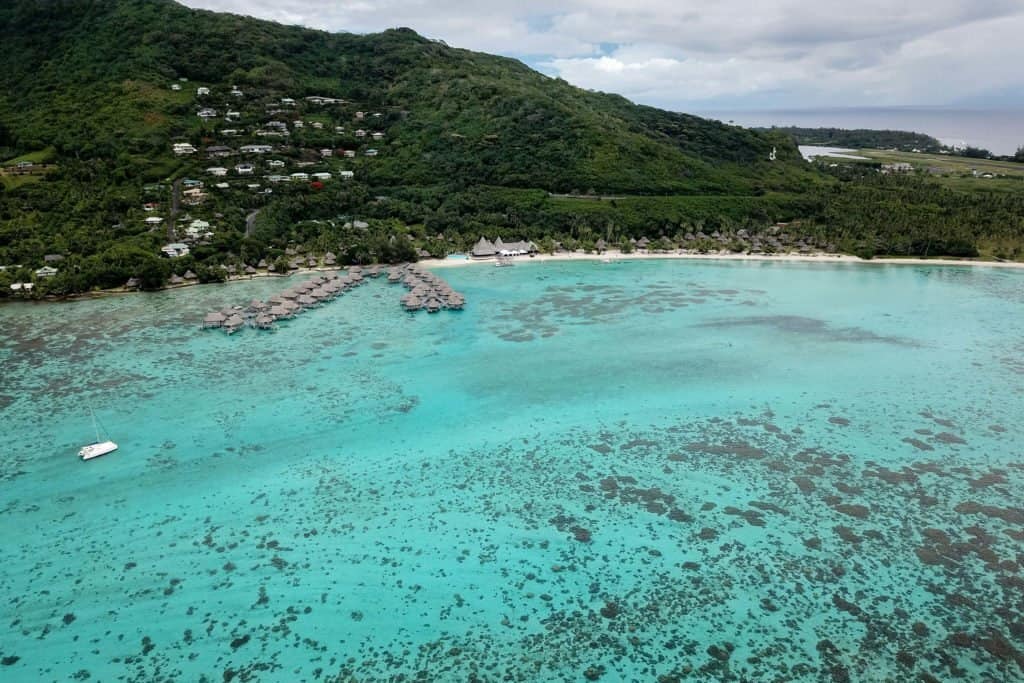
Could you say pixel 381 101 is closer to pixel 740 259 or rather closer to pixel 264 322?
pixel 740 259

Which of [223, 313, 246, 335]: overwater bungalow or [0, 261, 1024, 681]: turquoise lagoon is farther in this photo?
[223, 313, 246, 335]: overwater bungalow

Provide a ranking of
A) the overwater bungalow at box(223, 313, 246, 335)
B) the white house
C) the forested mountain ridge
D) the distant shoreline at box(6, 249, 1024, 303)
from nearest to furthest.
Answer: the overwater bungalow at box(223, 313, 246, 335)
the white house
the distant shoreline at box(6, 249, 1024, 303)
the forested mountain ridge

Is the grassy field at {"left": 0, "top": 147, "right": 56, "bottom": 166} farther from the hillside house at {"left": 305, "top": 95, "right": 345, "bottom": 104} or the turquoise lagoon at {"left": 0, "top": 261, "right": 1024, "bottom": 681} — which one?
the turquoise lagoon at {"left": 0, "top": 261, "right": 1024, "bottom": 681}

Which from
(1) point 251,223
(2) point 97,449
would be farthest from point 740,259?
(2) point 97,449

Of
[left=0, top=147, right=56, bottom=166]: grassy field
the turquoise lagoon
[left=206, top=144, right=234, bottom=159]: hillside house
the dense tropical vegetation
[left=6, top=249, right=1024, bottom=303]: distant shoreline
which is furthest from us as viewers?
[left=206, top=144, right=234, bottom=159]: hillside house

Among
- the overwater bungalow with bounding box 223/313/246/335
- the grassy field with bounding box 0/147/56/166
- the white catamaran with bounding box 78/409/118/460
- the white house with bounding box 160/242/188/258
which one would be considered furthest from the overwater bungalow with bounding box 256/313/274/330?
the grassy field with bounding box 0/147/56/166

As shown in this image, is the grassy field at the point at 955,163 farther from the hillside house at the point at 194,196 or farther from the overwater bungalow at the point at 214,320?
the overwater bungalow at the point at 214,320

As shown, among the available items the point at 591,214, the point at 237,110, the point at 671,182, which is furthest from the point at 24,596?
the point at 237,110

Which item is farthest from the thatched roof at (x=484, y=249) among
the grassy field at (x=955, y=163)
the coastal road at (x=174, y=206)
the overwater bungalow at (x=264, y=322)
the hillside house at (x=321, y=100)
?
the grassy field at (x=955, y=163)
